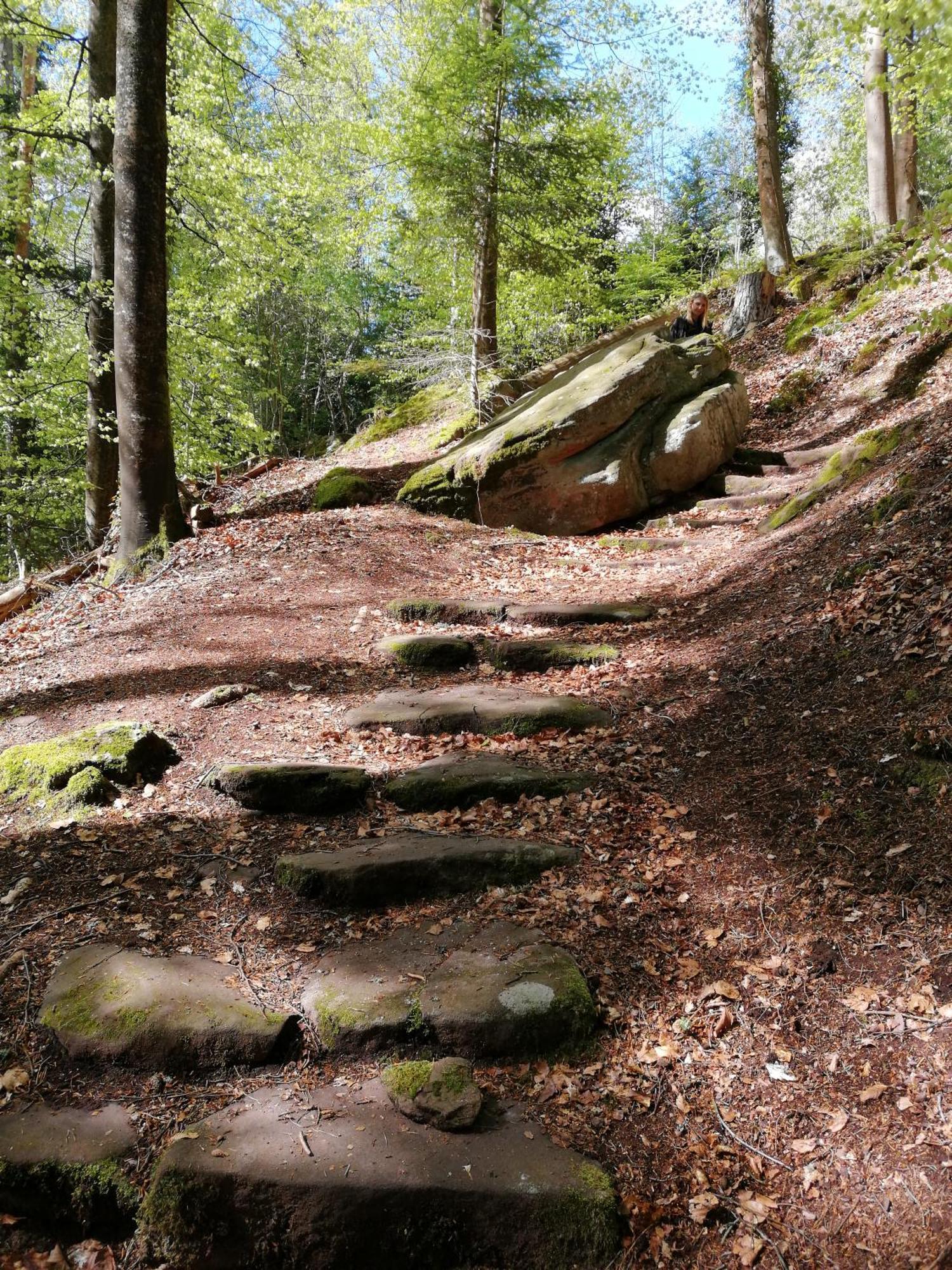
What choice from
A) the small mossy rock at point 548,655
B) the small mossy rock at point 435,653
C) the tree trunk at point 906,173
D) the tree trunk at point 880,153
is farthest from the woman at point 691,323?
the small mossy rock at point 435,653

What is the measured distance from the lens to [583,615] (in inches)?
279

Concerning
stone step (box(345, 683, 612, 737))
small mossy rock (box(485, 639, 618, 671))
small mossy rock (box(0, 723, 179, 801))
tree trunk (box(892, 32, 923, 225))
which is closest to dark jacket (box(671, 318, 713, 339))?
tree trunk (box(892, 32, 923, 225))

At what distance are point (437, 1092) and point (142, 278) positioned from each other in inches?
339

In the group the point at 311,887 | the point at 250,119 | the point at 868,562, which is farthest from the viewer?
the point at 250,119

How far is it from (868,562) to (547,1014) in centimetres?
399

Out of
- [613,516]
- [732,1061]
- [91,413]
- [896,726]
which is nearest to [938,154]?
[613,516]

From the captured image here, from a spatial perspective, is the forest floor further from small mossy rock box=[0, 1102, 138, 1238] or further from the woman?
the woman

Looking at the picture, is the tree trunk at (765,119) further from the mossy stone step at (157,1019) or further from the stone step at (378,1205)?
the stone step at (378,1205)

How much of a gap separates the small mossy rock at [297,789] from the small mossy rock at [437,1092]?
1887 mm

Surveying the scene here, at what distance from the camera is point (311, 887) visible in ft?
12.4

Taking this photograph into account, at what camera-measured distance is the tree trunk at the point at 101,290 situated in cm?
1076

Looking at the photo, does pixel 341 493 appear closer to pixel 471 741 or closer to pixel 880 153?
pixel 471 741

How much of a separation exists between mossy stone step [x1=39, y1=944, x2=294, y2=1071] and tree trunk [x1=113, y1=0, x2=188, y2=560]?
668 cm

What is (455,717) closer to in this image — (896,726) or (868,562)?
(896,726)
